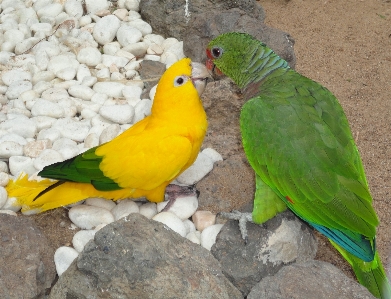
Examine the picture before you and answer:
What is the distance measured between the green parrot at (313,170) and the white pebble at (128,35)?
158 centimetres

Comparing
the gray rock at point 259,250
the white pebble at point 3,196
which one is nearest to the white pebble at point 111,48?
the white pebble at point 3,196

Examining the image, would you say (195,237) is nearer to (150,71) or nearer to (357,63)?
(150,71)

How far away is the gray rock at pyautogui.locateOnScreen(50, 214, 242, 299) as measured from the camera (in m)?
2.12

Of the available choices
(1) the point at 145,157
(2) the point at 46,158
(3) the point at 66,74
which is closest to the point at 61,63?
(3) the point at 66,74

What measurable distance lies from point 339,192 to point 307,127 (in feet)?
1.06

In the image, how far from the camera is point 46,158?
2980 millimetres

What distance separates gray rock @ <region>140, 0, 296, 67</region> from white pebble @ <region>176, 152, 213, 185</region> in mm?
853

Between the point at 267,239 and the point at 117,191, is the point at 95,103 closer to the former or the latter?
the point at 117,191

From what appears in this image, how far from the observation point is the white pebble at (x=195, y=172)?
9.79 ft

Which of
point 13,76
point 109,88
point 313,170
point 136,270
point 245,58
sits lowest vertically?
point 13,76

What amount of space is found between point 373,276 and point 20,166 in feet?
6.15

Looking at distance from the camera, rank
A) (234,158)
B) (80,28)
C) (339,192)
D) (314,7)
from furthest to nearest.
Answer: (314,7) → (80,28) → (234,158) → (339,192)

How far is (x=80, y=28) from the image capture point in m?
4.11

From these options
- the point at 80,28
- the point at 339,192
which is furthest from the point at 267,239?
the point at 80,28
